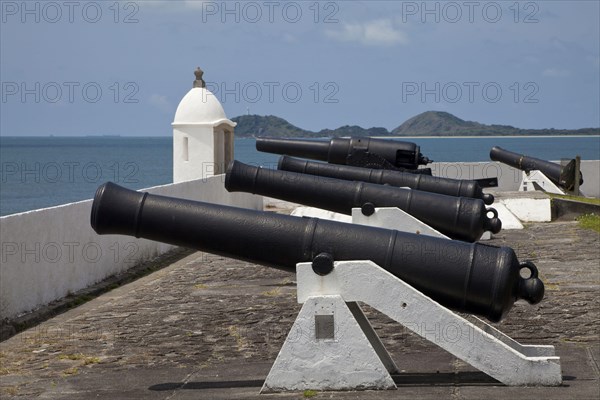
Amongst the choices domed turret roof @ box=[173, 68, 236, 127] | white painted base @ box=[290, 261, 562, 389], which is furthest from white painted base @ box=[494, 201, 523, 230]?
white painted base @ box=[290, 261, 562, 389]

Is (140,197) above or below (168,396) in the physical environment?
above

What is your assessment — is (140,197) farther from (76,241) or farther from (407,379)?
(76,241)

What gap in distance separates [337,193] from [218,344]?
366cm

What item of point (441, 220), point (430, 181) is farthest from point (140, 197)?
point (430, 181)

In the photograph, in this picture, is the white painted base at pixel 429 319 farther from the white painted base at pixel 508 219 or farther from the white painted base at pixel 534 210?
the white painted base at pixel 534 210

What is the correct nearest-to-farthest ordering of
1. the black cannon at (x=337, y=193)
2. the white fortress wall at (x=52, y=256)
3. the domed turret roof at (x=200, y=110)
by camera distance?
the white fortress wall at (x=52, y=256)
the black cannon at (x=337, y=193)
the domed turret roof at (x=200, y=110)

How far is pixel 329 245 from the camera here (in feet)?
21.7

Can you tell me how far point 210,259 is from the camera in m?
14.9

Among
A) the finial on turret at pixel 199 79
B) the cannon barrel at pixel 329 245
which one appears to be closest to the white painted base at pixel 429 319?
the cannon barrel at pixel 329 245

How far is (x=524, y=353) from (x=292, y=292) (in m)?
4.45

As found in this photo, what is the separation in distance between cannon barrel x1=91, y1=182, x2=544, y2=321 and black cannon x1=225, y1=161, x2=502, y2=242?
442 centimetres

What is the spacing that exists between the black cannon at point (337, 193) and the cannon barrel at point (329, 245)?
442 centimetres

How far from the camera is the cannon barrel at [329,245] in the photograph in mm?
6309

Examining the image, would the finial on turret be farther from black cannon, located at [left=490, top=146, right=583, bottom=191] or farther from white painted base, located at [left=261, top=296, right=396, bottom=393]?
white painted base, located at [left=261, top=296, right=396, bottom=393]
